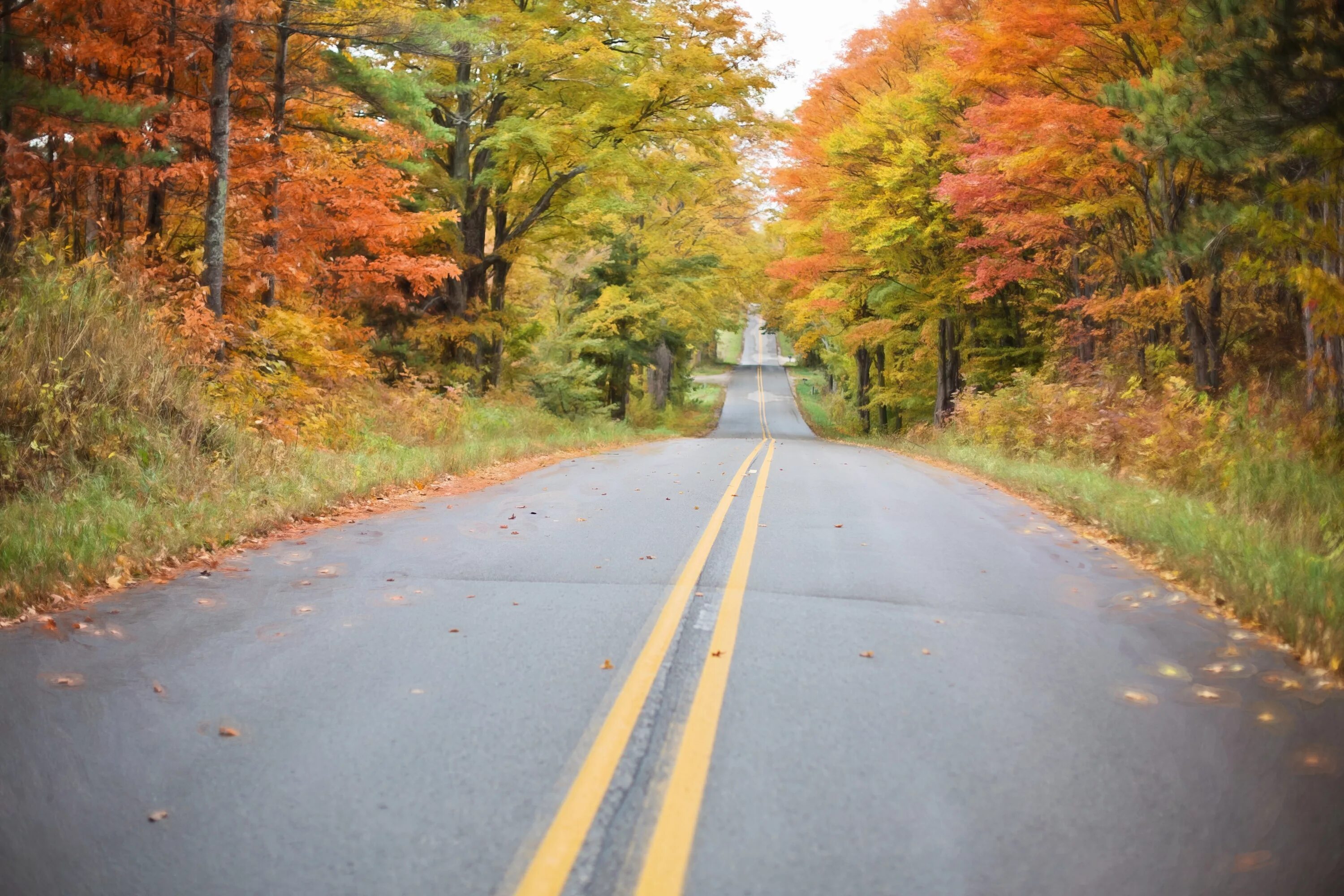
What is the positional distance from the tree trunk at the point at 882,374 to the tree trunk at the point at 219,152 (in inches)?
1004

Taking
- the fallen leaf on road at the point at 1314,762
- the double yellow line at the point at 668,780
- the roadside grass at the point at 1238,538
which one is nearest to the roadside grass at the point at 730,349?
the roadside grass at the point at 1238,538

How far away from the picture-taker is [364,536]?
8133 mm

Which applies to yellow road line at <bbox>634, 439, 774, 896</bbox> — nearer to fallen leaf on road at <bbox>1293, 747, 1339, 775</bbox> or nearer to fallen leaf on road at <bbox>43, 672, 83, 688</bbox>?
fallen leaf on road at <bbox>1293, 747, 1339, 775</bbox>

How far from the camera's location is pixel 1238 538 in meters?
7.39

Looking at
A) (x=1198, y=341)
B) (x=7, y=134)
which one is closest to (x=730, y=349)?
(x=1198, y=341)

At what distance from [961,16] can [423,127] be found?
16820 millimetres

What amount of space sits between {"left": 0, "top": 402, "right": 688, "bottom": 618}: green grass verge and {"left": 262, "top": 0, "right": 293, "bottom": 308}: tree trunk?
11.6 ft

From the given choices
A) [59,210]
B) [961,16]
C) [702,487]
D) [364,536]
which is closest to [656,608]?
[364,536]

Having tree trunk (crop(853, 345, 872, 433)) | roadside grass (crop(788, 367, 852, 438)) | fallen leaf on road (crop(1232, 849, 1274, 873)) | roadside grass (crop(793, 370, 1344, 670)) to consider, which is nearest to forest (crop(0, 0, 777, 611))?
fallen leaf on road (crop(1232, 849, 1274, 873))

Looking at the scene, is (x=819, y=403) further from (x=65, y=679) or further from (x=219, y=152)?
(x=65, y=679)

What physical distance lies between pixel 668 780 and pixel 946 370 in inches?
1000

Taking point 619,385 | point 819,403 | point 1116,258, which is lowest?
point 819,403

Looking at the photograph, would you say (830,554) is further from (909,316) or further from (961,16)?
(961,16)

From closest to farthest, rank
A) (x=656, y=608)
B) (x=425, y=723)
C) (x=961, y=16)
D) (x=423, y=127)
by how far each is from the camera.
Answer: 1. (x=425, y=723)
2. (x=656, y=608)
3. (x=423, y=127)
4. (x=961, y=16)
